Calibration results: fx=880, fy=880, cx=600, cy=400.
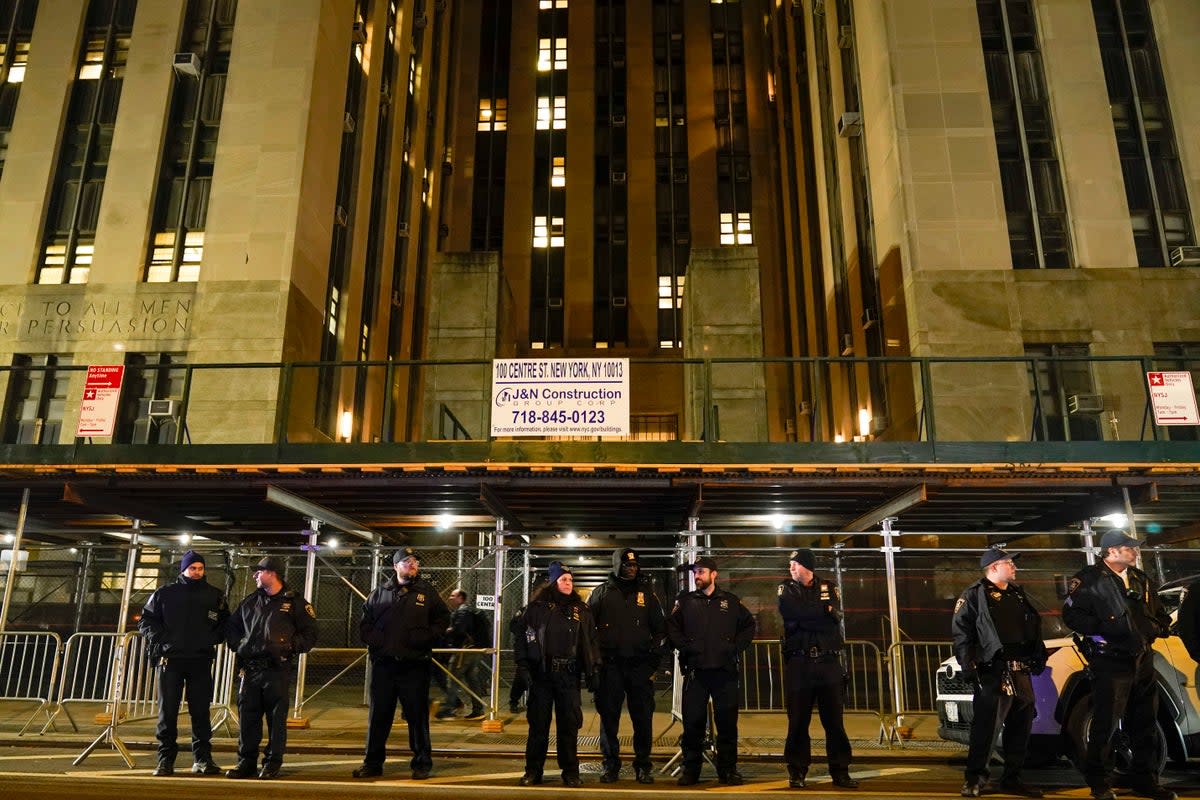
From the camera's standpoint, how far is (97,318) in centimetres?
2028

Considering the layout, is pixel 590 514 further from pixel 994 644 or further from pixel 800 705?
pixel 994 644

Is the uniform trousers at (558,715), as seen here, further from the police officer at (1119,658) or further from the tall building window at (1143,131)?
the tall building window at (1143,131)

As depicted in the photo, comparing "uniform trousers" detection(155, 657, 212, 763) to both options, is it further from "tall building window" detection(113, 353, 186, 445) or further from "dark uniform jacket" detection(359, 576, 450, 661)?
"tall building window" detection(113, 353, 186, 445)

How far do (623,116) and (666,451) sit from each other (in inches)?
1159

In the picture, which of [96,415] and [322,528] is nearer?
[96,415]

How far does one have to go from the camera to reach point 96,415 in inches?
479

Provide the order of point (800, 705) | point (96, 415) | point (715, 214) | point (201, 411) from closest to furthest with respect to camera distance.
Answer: point (800, 705) → point (96, 415) → point (201, 411) → point (715, 214)

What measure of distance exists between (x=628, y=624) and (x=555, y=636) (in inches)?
30.3

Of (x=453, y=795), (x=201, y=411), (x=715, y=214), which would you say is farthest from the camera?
(x=715, y=214)

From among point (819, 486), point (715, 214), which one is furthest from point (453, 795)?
point (715, 214)

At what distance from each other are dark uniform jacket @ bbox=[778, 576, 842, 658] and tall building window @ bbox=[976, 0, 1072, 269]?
579 inches

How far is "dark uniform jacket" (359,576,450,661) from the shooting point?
8219mm

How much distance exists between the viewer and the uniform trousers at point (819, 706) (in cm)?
774

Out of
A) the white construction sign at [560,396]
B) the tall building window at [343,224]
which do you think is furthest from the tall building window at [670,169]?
the white construction sign at [560,396]
